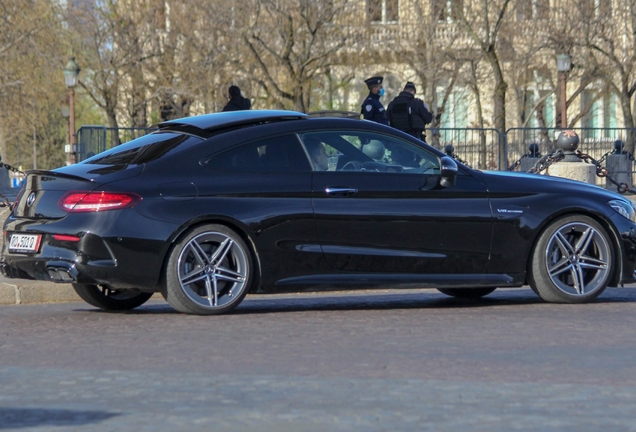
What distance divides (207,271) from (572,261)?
292 cm

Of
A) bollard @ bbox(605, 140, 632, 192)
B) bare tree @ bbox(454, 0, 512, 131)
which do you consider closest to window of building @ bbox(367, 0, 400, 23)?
bare tree @ bbox(454, 0, 512, 131)

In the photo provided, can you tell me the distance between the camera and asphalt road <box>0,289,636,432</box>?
5.15 meters

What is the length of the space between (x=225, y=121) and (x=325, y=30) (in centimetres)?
2783

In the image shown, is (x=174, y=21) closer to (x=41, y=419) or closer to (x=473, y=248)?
(x=473, y=248)

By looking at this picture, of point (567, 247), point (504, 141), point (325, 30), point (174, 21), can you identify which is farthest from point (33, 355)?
point (174, 21)

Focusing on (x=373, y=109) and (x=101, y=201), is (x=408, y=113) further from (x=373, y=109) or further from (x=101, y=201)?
(x=101, y=201)

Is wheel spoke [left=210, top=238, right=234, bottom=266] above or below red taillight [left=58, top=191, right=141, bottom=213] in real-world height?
below

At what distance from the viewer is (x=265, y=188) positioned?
8633mm

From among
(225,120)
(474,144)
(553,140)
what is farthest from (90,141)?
(225,120)

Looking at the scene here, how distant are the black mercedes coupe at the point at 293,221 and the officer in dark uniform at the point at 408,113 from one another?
9.21 metres

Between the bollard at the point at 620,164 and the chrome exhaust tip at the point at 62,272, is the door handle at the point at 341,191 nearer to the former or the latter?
the chrome exhaust tip at the point at 62,272

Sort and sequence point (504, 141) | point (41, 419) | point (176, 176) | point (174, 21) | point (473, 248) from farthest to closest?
point (174, 21) → point (504, 141) → point (473, 248) → point (176, 176) → point (41, 419)

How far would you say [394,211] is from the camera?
8828mm

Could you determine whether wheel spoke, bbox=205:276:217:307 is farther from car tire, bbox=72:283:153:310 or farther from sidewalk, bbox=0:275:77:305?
sidewalk, bbox=0:275:77:305
